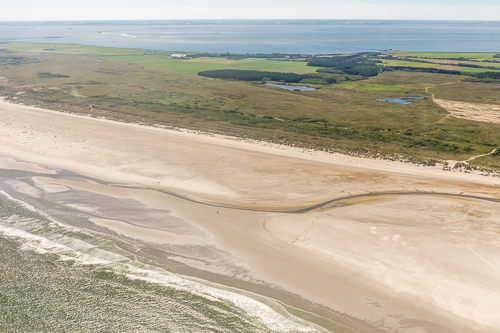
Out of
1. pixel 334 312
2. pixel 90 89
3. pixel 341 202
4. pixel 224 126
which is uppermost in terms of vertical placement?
pixel 90 89

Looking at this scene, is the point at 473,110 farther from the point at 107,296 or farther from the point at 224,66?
the point at 224,66

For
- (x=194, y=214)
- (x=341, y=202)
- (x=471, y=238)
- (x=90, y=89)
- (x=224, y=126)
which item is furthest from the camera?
(x=90, y=89)

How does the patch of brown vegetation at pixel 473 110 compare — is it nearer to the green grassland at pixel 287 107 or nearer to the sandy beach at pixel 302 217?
the green grassland at pixel 287 107

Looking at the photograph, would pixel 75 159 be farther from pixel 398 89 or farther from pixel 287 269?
pixel 398 89

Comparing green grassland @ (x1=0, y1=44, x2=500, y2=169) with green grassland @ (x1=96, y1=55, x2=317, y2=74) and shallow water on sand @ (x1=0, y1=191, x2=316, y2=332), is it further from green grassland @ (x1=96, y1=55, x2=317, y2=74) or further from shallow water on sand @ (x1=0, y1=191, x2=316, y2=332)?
shallow water on sand @ (x1=0, y1=191, x2=316, y2=332)

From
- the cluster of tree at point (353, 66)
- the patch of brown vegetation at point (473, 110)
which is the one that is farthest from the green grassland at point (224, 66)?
the patch of brown vegetation at point (473, 110)

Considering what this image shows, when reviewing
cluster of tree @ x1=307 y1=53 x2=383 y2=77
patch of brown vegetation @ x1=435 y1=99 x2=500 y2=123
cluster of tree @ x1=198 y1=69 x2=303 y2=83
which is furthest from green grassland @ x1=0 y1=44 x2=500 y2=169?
cluster of tree @ x1=198 y1=69 x2=303 y2=83

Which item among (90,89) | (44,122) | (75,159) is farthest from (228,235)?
(90,89)
